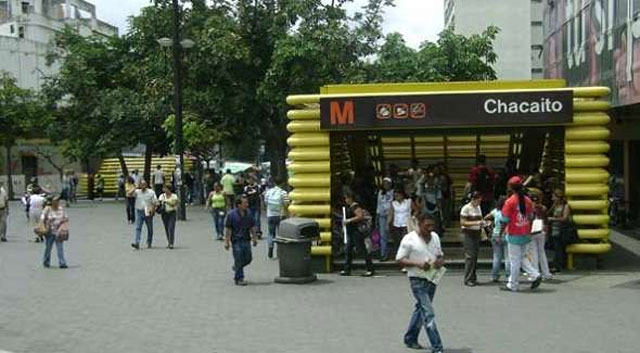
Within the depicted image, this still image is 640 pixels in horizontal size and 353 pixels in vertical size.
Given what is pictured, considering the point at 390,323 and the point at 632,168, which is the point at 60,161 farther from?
the point at 390,323

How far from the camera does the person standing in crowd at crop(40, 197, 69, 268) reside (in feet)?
54.9

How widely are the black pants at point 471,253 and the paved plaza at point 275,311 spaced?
233mm

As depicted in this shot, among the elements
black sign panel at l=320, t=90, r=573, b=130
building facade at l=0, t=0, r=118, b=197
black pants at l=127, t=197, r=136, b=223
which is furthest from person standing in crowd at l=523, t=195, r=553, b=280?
building facade at l=0, t=0, r=118, b=197

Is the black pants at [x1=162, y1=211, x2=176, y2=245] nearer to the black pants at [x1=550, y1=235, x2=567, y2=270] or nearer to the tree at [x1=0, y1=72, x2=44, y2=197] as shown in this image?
the black pants at [x1=550, y1=235, x2=567, y2=270]

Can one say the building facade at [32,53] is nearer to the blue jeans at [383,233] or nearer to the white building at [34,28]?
the white building at [34,28]

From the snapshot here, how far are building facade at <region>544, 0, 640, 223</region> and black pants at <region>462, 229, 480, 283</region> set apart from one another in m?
5.11

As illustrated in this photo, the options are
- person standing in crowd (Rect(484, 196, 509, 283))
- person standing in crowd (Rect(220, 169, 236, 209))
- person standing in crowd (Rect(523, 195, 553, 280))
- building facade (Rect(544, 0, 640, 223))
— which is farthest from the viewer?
person standing in crowd (Rect(220, 169, 236, 209))

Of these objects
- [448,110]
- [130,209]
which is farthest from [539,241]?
[130,209]

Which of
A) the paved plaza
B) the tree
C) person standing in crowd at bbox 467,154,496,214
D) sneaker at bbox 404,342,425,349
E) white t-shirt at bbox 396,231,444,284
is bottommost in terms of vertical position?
the paved plaza

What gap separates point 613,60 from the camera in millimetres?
19125

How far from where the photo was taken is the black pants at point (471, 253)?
1370 centimetres

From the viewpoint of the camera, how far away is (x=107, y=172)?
162ft

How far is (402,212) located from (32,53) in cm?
4740

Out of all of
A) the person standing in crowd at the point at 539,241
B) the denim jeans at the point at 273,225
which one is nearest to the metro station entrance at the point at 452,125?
the person standing in crowd at the point at 539,241
